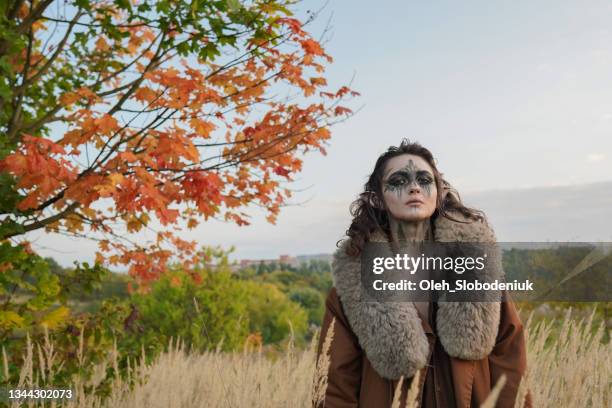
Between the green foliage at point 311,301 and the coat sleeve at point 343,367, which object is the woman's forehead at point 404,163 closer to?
the coat sleeve at point 343,367

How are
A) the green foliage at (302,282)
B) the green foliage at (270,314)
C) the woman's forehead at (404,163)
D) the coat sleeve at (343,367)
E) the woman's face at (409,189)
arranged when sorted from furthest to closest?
the green foliage at (302,282), the green foliage at (270,314), the woman's forehead at (404,163), the woman's face at (409,189), the coat sleeve at (343,367)

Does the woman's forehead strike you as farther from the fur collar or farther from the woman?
the fur collar

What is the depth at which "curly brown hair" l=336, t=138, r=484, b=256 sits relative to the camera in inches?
107

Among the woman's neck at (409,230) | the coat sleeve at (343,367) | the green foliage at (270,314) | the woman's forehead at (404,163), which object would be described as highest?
the woman's forehead at (404,163)

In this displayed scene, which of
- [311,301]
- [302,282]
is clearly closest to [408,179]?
[311,301]

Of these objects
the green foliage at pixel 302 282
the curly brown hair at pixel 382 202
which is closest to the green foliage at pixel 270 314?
the green foliage at pixel 302 282

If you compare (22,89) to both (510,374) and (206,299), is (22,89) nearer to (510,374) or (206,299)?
(510,374)

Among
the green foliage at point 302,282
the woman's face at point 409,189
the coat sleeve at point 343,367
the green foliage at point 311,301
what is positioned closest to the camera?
the coat sleeve at point 343,367

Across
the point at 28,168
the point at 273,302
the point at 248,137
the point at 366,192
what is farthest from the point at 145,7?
the point at 273,302

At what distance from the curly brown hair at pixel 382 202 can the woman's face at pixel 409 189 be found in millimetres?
70

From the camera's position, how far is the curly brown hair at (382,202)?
107 inches

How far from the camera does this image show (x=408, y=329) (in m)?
2.36

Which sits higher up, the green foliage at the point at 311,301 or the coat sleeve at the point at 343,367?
the coat sleeve at the point at 343,367

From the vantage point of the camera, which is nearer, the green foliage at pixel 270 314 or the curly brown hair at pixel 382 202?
the curly brown hair at pixel 382 202
